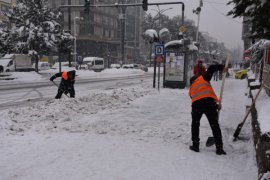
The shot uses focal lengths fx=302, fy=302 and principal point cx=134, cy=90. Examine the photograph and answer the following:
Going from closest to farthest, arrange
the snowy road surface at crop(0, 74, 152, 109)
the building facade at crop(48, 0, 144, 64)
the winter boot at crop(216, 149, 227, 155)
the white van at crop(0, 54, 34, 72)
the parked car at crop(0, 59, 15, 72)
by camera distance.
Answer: the winter boot at crop(216, 149, 227, 155) → the snowy road surface at crop(0, 74, 152, 109) → the parked car at crop(0, 59, 15, 72) → the white van at crop(0, 54, 34, 72) → the building facade at crop(48, 0, 144, 64)

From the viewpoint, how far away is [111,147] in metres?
5.64

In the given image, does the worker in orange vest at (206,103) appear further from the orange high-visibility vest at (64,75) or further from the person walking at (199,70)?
the orange high-visibility vest at (64,75)

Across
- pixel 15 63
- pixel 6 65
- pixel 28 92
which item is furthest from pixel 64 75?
pixel 15 63

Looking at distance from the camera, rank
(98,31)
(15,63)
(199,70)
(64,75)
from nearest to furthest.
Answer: (199,70) → (64,75) → (15,63) → (98,31)

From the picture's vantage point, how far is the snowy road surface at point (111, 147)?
4492mm

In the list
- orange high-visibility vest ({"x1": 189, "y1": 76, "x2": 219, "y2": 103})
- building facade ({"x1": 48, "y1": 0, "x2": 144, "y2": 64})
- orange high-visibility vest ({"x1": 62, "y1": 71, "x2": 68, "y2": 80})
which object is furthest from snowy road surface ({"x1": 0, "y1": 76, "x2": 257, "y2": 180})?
building facade ({"x1": 48, "y1": 0, "x2": 144, "y2": 64})

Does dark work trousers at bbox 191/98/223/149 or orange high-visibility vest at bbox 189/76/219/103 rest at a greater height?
orange high-visibility vest at bbox 189/76/219/103

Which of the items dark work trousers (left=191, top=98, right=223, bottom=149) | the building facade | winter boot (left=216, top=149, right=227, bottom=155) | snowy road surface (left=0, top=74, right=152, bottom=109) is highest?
the building facade

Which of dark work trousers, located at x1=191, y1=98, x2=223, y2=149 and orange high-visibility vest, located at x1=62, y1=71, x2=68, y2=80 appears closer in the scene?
dark work trousers, located at x1=191, y1=98, x2=223, y2=149

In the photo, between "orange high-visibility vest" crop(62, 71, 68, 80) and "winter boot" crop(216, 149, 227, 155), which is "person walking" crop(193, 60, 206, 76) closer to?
"winter boot" crop(216, 149, 227, 155)

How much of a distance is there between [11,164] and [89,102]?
19.8 feet

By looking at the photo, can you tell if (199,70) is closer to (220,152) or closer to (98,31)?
(220,152)

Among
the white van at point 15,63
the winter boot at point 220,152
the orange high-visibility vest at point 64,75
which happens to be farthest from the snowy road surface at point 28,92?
the white van at point 15,63

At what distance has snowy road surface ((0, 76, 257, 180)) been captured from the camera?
4.49m
